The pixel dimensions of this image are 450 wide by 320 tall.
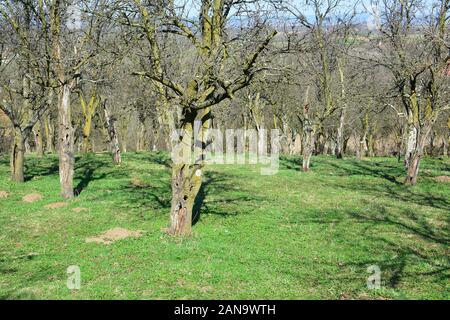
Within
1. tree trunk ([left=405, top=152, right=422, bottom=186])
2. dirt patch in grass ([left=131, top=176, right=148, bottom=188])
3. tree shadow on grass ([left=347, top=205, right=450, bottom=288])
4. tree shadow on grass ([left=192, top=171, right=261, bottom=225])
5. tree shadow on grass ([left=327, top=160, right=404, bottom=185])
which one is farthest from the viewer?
tree shadow on grass ([left=327, top=160, right=404, bottom=185])

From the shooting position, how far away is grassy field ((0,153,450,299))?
10992 mm

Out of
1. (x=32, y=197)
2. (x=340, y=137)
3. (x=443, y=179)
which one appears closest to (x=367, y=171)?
(x=443, y=179)

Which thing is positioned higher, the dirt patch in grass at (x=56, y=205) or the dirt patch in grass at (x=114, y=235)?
the dirt patch in grass at (x=56, y=205)

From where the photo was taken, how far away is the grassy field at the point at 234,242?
1099cm

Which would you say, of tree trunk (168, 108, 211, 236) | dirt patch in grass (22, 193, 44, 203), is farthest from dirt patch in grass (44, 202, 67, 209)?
tree trunk (168, 108, 211, 236)

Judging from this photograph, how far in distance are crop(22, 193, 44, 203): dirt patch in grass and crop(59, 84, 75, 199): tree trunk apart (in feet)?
4.23

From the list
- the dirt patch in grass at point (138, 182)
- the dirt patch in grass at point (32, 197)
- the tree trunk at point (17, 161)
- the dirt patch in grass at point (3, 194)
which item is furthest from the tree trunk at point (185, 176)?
the tree trunk at point (17, 161)

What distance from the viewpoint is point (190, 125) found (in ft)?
49.6

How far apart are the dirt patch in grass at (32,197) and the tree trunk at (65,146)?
Result: 1.29 metres

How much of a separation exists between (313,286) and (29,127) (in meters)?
20.6

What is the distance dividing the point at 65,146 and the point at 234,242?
11.0 meters

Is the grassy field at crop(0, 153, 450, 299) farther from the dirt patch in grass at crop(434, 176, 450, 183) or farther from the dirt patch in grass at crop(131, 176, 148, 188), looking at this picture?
the dirt patch in grass at crop(434, 176, 450, 183)

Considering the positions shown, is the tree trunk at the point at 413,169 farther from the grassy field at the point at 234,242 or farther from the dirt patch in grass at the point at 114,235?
the dirt patch in grass at the point at 114,235

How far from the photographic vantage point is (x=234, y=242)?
1504cm
